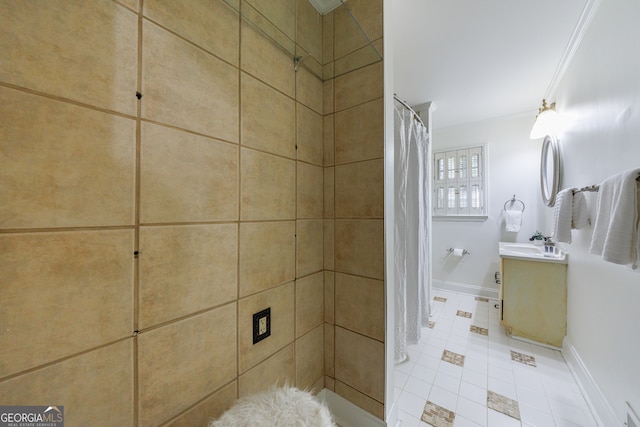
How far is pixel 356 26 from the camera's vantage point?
44.6 inches

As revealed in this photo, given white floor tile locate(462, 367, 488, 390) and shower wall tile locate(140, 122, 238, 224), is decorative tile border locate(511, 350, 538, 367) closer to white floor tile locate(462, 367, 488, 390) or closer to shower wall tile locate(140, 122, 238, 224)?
white floor tile locate(462, 367, 488, 390)

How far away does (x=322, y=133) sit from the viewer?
1.24 meters

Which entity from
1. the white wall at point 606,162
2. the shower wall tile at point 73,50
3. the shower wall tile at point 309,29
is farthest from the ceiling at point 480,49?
the shower wall tile at point 73,50

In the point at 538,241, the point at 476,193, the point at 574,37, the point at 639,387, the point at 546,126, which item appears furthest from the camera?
the point at 476,193

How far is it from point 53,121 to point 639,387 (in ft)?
6.95

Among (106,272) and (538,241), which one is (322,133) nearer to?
(106,272)

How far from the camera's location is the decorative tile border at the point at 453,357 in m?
1.68

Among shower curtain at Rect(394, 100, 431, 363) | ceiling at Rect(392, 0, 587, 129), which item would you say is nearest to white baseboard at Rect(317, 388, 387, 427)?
shower curtain at Rect(394, 100, 431, 363)

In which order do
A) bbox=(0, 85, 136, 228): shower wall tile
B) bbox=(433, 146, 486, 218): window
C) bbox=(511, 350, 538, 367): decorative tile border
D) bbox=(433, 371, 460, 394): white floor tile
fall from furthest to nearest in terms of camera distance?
bbox=(433, 146, 486, 218): window → bbox=(511, 350, 538, 367): decorative tile border → bbox=(433, 371, 460, 394): white floor tile → bbox=(0, 85, 136, 228): shower wall tile

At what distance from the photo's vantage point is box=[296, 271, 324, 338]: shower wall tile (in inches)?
42.8

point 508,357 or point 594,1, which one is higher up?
point 594,1

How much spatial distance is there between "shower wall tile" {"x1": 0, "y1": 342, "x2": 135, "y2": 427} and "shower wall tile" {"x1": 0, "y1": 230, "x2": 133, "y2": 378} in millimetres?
25

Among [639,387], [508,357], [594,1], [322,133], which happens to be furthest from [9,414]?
[594,1]

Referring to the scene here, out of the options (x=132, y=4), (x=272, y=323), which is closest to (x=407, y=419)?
(x=272, y=323)
